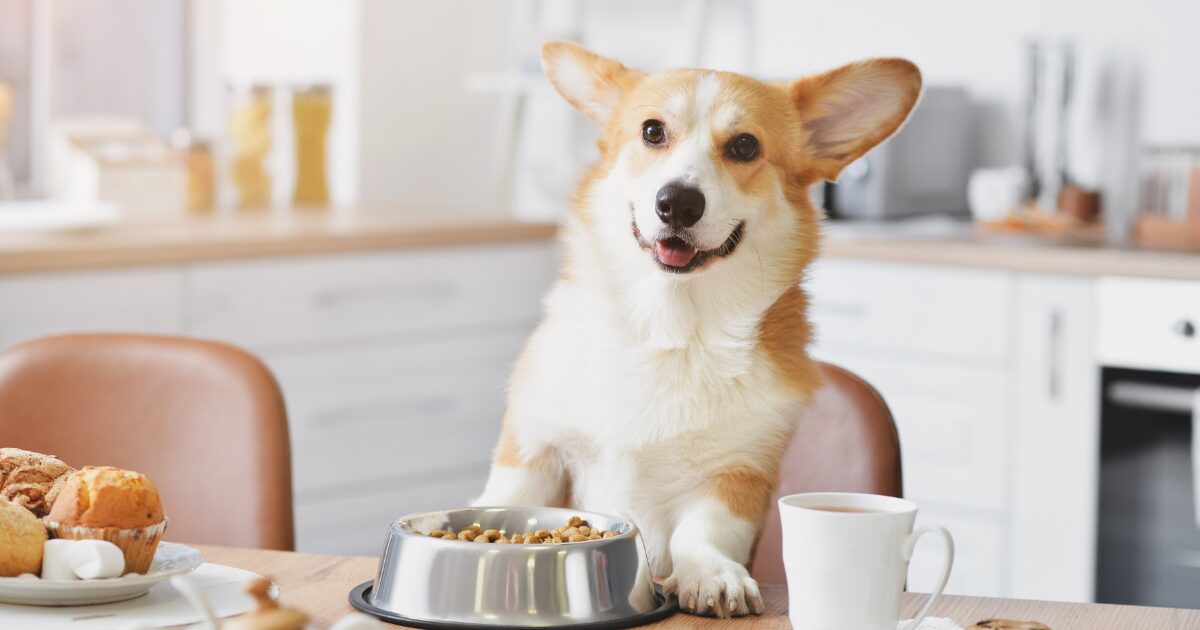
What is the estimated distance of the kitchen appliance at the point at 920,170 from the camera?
276 cm

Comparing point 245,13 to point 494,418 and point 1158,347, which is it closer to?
point 494,418

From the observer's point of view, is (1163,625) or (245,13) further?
(245,13)

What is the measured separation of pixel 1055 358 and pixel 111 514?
1.87 metres

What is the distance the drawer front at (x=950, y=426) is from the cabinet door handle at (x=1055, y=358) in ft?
0.25

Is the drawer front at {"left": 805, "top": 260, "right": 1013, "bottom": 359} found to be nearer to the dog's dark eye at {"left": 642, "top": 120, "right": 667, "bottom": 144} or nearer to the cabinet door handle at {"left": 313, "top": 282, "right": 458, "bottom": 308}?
the cabinet door handle at {"left": 313, "top": 282, "right": 458, "bottom": 308}

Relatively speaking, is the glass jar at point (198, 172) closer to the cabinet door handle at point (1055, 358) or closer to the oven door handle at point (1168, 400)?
the cabinet door handle at point (1055, 358)

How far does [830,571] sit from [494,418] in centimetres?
222

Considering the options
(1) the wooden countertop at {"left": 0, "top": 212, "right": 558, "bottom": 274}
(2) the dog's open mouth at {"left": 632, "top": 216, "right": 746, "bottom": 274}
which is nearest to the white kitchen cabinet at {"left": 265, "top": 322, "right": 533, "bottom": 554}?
(1) the wooden countertop at {"left": 0, "top": 212, "right": 558, "bottom": 274}

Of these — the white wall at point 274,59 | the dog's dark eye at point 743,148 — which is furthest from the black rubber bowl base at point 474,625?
the white wall at point 274,59

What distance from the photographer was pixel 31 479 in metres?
0.86

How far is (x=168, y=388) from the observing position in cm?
135

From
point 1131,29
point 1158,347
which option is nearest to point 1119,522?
point 1158,347

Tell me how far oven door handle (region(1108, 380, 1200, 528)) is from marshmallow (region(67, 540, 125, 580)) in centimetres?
185

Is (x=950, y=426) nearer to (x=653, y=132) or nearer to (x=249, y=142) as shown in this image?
(x=653, y=132)
